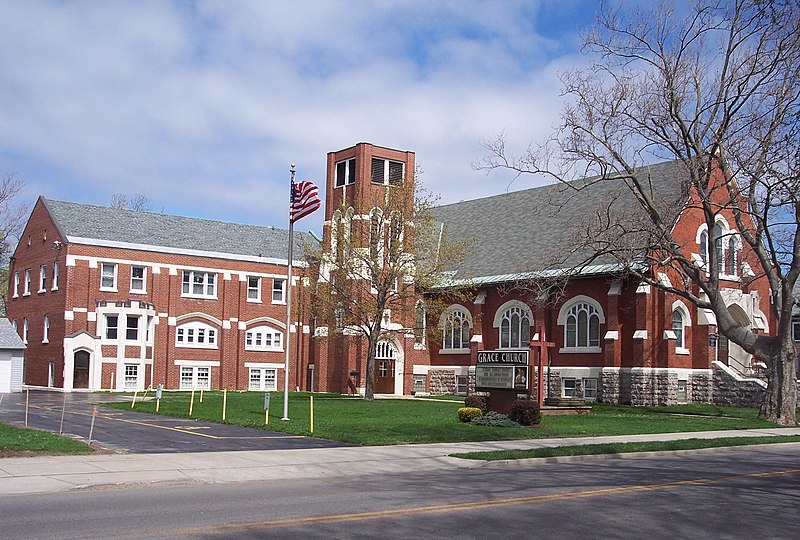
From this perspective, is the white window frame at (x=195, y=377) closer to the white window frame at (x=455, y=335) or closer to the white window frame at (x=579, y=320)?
the white window frame at (x=455, y=335)

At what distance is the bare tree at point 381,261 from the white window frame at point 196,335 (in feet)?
41.8

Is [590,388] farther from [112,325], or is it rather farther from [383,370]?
[112,325]

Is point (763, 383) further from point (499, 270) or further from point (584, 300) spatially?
point (499, 270)

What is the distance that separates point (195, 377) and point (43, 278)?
10.8m

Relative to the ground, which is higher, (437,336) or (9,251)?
(9,251)

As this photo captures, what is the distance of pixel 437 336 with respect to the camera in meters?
Result: 43.8

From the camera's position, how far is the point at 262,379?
184 feet

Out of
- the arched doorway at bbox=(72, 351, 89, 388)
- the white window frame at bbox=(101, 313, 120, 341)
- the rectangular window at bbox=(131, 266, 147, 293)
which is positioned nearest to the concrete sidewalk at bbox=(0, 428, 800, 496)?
the white window frame at bbox=(101, 313, 120, 341)

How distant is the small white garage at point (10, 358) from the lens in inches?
1754

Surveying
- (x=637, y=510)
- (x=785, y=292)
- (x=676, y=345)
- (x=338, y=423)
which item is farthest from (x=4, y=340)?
(x=637, y=510)

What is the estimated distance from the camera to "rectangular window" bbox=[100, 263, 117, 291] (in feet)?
164

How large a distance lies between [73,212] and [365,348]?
19018 mm

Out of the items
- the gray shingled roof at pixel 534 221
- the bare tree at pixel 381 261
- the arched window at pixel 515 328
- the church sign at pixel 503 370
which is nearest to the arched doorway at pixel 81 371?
the bare tree at pixel 381 261

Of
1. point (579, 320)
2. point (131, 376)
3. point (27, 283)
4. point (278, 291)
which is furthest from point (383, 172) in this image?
point (27, 283)
